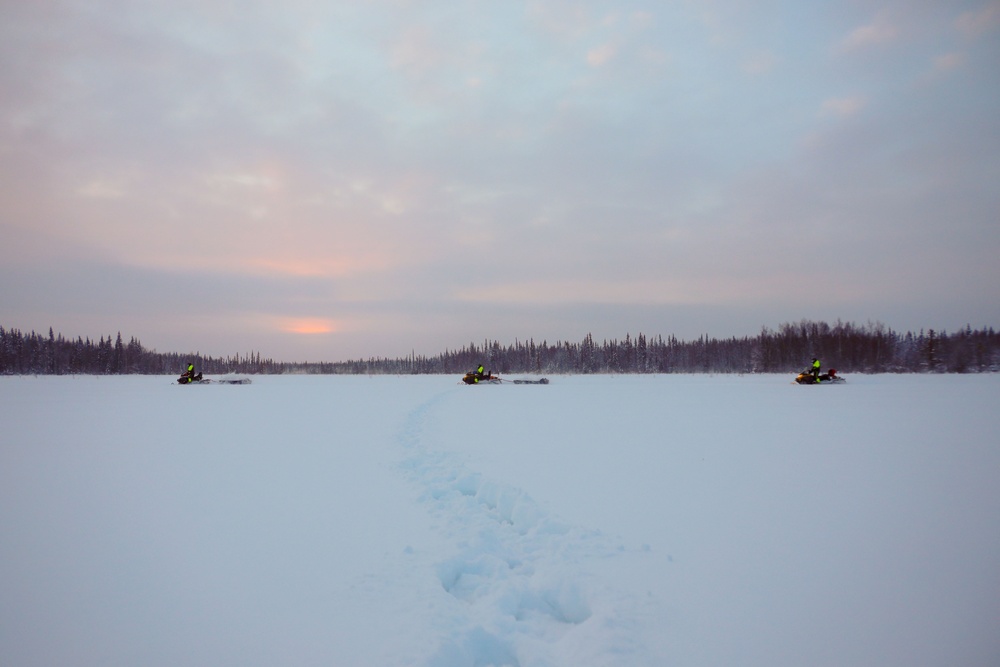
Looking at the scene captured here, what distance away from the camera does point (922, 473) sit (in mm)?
6023

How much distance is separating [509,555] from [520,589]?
2.16ft

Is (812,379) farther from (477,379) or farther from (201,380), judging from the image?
(201,380)

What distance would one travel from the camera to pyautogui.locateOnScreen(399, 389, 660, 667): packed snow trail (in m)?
2.90

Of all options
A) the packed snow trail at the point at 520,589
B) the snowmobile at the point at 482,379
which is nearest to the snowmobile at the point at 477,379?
the snowmobile at the point at 482,379

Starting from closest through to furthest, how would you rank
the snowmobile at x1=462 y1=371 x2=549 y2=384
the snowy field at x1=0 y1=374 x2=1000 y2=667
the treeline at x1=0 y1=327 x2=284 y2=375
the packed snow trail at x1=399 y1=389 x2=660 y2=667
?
the snowy field at x1=0 y1=374 x2=1000 y2=667
the packed snow trail at x1=399 y1=389 x2=660 y2=667
the snowmobile at x1=462 y1=371 x2=549 y2=384
the treeline at x1=0 y1=327 x2=284 y2=375

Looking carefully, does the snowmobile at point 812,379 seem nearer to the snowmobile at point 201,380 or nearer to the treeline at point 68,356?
the snowmobile at point 201,380

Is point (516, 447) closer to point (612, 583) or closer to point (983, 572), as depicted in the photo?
point (612, 583)

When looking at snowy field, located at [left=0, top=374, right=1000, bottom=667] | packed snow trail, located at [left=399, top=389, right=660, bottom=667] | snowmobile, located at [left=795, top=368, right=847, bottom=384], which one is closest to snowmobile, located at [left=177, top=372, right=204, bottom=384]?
snowy field, located at [left=0, top=374, right=1000, bottom=667]

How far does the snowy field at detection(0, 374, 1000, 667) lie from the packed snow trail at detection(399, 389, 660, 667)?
0.02 meters

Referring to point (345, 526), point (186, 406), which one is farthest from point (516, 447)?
point (186, 406)

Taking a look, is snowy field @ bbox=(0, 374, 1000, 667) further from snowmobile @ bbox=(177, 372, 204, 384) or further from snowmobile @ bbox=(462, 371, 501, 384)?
snowmobile @ bbox=(177, 372, 204, 384)

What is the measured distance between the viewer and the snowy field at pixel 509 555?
279cm

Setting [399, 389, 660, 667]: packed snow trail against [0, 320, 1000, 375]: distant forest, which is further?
[0, 320, 1000, 375]: distant forest

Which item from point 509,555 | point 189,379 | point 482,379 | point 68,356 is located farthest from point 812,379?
point 68,356
